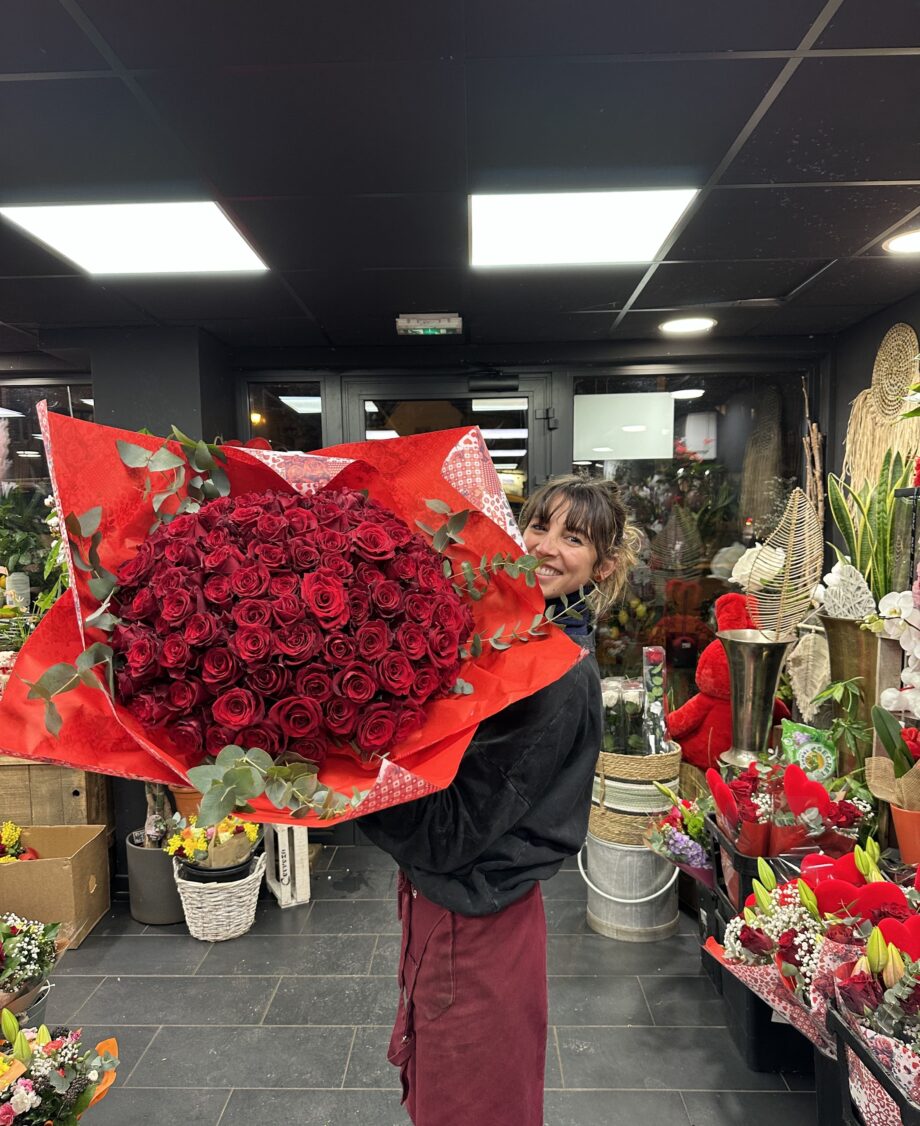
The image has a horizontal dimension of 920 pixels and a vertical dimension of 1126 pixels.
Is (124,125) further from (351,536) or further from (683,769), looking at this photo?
(683,769)

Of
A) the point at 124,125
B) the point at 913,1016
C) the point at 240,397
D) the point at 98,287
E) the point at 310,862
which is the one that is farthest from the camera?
Answer: the point at 240,397

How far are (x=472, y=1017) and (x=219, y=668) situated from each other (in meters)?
0.85

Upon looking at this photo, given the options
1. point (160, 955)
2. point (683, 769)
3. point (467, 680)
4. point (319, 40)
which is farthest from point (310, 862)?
point (319, 40)

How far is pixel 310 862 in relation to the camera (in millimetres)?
3447

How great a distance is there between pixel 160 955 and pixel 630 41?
3.25 metres

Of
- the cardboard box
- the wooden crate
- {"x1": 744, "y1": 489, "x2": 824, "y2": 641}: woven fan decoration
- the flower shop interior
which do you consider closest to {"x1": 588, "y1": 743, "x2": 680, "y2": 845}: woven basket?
the flower shop interior

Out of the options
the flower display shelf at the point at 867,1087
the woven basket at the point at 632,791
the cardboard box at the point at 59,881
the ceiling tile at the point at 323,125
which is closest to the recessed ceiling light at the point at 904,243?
the ceiling tile at the point at 323,125

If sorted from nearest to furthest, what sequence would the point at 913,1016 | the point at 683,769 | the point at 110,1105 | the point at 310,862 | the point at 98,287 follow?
the point at 913,1016
the point at 110,1105
the point at 98,287
the point at 683,769
the point at 310,862

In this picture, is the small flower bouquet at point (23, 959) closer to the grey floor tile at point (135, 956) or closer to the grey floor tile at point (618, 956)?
the grey floor tile at point (135, 956)

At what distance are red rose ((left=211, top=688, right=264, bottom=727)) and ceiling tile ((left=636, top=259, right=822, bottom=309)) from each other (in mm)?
2392

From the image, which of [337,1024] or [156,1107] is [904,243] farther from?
[156,1107]

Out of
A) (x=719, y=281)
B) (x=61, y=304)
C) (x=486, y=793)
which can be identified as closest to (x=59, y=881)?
(x=61, y=304)

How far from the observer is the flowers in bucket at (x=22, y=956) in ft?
5.86

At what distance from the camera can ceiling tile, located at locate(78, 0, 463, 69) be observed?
4.24 ft
